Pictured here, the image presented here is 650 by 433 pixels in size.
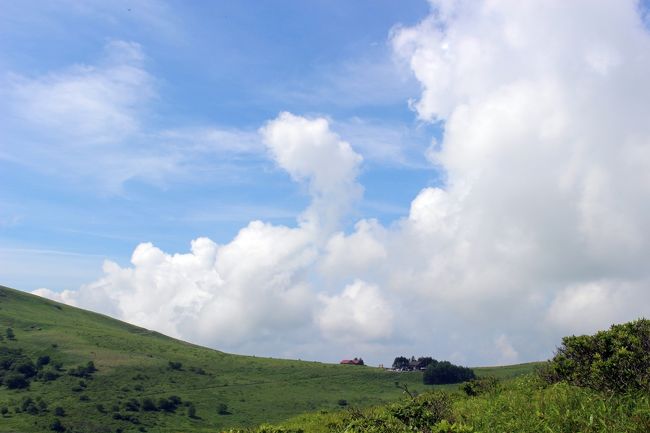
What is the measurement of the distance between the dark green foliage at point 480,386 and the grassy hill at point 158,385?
89.0m

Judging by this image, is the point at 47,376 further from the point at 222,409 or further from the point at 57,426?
the point at 222,409

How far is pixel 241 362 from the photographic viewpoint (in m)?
176

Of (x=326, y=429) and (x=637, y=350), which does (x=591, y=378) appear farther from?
(x=326, y=429)

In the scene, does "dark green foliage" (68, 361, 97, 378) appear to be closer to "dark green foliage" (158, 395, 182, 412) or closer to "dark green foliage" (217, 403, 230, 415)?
"dark green foliage" (158, 395, 182, 412)

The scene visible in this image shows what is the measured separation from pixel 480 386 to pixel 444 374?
137m

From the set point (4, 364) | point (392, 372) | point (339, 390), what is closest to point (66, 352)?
point (4, 364)

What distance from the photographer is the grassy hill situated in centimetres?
11400

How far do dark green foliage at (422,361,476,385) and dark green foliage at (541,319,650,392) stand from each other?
454 feet

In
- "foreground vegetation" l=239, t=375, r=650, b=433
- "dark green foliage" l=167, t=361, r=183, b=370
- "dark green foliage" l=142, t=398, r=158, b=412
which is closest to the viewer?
"foreground vegetation" l=239, t=375, r=650, b=433

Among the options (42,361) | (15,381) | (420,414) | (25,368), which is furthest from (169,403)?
(420,414)

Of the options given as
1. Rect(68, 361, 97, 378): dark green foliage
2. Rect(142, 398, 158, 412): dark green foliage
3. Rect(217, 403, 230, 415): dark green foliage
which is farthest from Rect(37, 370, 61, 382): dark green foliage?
Rect(217, 403, 230, 415): dark green foliage

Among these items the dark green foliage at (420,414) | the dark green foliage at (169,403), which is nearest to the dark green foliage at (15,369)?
the dark green foliage at (169,403)

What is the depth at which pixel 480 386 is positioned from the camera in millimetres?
23219

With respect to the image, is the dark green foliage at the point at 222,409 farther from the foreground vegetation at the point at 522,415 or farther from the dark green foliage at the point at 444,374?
the foreground vegetation at the point at 522,415
